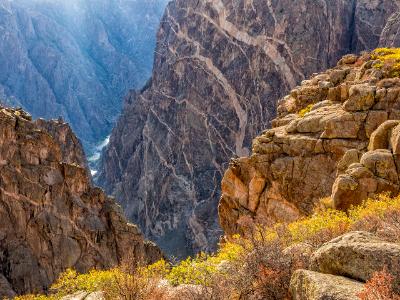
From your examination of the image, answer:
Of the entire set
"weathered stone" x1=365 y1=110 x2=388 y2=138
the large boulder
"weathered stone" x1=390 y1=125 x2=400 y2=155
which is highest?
"weathered stone" x1=365 y1=110 x2=388 y2=138

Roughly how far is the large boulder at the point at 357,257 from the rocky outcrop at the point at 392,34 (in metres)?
62.9

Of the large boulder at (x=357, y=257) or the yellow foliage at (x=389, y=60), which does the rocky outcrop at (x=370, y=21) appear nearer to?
the yellow foliage at (x=389, y=60)

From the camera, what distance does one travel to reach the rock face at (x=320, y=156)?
2100 centimetres

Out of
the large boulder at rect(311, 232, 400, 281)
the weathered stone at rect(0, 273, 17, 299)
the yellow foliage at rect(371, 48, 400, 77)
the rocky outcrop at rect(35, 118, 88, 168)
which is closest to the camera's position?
the large boulder at rect(311, 232, 400, 281)

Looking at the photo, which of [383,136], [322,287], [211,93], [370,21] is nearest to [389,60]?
[383,136]

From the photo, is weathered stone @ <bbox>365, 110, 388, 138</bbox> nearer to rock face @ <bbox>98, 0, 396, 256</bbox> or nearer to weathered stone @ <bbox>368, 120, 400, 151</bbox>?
weathered stone @ <bbox>368, 120, 400, 151</bbox>

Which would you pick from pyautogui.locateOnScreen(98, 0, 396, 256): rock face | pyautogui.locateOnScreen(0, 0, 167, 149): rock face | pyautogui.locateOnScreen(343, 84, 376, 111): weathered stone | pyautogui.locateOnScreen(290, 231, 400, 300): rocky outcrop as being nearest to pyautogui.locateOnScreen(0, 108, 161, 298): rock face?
pyautogui.locateOnScreen(343, 84, 376, 111): weathered stone

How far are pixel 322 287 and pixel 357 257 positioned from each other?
101 centimetres

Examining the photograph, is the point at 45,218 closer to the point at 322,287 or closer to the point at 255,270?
the point at 255,270

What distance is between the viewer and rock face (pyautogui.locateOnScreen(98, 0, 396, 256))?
82375 millimetres

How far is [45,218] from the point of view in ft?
135

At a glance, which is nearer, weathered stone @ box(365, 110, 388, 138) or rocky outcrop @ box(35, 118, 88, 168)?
weathered stone @ box(365, 110, 388, 138)

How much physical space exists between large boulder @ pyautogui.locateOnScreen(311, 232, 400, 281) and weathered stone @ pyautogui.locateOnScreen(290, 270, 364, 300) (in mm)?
279

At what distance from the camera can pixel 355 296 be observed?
789 centimetres
